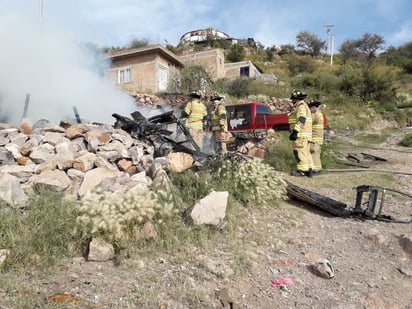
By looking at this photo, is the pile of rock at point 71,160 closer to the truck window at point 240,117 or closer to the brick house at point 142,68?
the truck window at point 240,117

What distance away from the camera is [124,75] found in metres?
21.0

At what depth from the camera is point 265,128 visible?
1088cm

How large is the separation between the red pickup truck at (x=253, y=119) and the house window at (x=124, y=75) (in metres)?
10.7

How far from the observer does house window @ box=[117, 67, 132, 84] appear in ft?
68.0

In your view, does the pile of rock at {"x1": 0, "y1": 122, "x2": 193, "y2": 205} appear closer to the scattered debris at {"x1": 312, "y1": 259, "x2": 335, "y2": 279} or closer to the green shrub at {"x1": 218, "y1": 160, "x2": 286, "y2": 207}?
the green shrub at {"x1": 218, "y1": 160, "x2": 286, "y2": 207}

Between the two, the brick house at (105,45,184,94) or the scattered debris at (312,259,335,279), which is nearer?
the scattered debris at (312,259,335,279)

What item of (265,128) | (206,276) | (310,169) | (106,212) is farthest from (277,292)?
(265,128)

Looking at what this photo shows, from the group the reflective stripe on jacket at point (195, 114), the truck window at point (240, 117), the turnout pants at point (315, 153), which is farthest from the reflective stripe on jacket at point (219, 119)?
the truck window at point (240, 117)

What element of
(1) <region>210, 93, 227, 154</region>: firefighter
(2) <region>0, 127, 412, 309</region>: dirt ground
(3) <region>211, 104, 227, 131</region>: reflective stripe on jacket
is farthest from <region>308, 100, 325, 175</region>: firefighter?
(2) <region>0, 127, 412, 309</region>: dirt ground

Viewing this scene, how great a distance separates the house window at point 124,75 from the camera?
2073 cm

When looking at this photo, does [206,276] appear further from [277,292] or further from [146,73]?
[146,73]

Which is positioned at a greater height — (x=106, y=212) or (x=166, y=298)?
(x=106, y=212)

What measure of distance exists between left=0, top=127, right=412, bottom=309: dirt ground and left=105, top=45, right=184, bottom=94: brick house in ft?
53.4

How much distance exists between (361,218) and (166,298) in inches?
117
